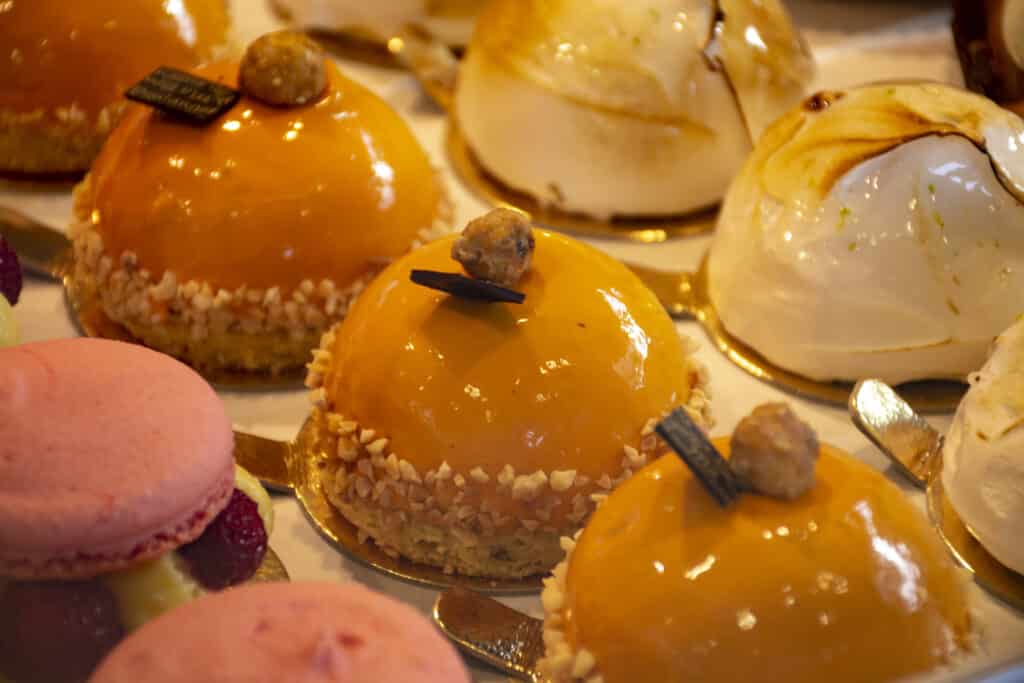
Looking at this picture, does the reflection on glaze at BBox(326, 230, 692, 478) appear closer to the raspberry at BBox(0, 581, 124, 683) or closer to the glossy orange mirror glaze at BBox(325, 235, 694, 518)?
the glossy orange mirror glaze at BBox(325, 235, 694, 518)

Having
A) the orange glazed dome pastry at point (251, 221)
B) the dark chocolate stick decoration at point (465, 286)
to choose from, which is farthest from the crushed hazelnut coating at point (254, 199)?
the dark chocolate stick decoration at point (465, 286)

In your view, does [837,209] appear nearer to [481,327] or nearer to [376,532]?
[481,327]

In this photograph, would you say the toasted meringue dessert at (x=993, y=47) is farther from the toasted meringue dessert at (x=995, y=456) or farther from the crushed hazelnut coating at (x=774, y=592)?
the crushed hazelnut coating at (x=774, y=592)

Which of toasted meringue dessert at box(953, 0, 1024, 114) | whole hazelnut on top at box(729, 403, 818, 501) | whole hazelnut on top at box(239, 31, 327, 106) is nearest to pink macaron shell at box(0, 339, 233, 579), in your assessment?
whole hazelnut on top at box(729, 403, 818, 501)

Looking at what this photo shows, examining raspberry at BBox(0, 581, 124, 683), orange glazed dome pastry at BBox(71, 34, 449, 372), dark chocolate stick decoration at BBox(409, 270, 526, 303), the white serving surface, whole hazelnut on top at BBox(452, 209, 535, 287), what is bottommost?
the white serving surface

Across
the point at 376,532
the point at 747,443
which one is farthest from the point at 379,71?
the point at 747,443

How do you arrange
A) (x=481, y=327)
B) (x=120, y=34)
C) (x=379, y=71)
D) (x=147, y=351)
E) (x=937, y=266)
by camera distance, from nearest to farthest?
1. (x=147, y=351)
2. (x=481, y=327)
3. (x=937, y=266)
4. (x=120, y=34)
5. (x=379, y=71)

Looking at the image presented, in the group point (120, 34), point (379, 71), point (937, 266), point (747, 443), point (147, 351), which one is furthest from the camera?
point (379, 71)
